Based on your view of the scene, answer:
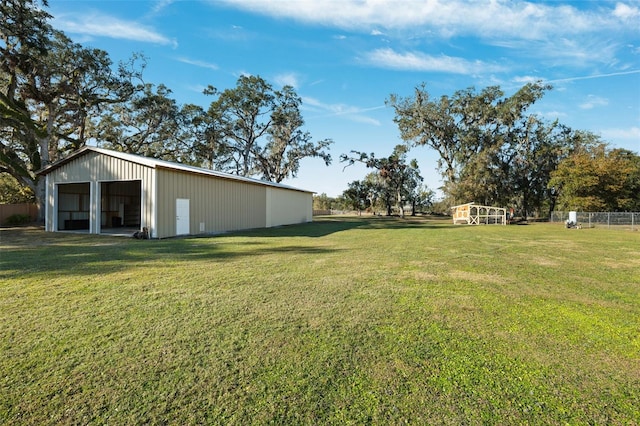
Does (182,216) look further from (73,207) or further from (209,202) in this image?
(73,207)

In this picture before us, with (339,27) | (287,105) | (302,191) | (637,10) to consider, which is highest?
(287,105)

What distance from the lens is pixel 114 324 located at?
350 cm

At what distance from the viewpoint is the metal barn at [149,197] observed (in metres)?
12.8

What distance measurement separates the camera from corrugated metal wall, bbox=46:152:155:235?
1268 cm

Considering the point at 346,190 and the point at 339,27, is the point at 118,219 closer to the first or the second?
the point at 339,27

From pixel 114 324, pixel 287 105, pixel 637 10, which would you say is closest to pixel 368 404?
pixel 114 324

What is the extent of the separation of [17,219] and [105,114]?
11008 mm

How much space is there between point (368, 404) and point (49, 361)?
2.66 metres

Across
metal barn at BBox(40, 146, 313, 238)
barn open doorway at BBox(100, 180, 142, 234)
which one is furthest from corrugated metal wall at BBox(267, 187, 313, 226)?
barn open doorway at BBox(100, 180, 142, 234)

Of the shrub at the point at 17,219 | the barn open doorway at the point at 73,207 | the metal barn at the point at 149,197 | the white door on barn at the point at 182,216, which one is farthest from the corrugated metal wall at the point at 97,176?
the shrub at the point at 17,219

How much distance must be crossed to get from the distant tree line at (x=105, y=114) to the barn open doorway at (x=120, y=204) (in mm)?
3581

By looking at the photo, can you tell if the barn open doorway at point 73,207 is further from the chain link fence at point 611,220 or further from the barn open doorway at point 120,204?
the chain link fence at point 611,220

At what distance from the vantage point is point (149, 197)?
12703 millimetres

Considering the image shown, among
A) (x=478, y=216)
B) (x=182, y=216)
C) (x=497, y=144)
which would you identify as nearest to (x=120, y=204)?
(x=182, y=216)
